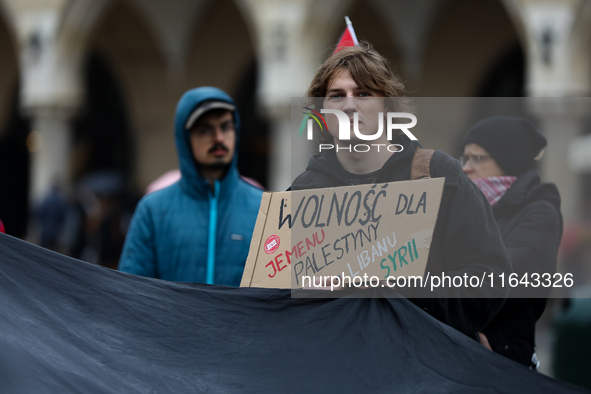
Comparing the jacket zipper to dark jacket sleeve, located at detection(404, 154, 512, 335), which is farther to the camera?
the jacket zipper

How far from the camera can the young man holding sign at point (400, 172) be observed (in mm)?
1890

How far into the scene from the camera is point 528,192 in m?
2.62

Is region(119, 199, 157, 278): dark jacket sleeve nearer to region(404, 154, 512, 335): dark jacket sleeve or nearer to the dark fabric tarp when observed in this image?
the dark fabric tarp

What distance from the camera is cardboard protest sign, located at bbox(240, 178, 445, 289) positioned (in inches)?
72.7

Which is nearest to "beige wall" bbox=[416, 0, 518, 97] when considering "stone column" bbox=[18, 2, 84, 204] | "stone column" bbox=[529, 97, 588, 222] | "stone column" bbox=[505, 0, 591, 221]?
"stone column" bbox=[505, 0, 591, 221]

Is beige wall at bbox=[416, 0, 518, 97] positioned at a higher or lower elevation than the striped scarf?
higher

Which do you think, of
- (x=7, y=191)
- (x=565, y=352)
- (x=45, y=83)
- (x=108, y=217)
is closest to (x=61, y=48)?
(x=45, y=83)

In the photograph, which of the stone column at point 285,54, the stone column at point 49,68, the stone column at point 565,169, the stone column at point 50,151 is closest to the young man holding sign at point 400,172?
the stone column at point 565,169

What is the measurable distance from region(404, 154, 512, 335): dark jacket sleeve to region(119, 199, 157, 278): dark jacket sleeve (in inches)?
54.5

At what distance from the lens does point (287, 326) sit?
6.26ft

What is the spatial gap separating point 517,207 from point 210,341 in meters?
1.23

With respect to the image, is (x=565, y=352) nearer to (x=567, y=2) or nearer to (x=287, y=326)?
(x=287, y=326)

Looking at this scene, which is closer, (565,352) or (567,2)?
(565,352)

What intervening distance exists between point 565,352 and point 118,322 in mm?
3398
